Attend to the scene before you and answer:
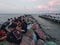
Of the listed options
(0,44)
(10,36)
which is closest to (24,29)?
(10,36)

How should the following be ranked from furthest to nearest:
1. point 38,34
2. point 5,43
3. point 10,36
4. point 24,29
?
point 24,29 → point 38,34 → point 10,36 → point 5,43

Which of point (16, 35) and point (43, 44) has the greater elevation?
Result: point (16, 35)

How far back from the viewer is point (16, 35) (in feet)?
31.4

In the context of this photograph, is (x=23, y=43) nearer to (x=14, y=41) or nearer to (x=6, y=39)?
(x=14, y=41)

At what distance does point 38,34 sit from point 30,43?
2.98 metres

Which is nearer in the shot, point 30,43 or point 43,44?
point 30,43

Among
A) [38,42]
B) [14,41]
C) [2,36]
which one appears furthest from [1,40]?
[38,42]

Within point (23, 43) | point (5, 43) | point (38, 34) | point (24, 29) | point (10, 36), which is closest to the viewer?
point (23, 43)

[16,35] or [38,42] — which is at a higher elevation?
[16,35]

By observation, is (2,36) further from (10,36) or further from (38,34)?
(38,34)

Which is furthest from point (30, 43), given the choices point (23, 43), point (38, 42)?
point (38, 42)

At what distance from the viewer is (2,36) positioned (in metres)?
9.69

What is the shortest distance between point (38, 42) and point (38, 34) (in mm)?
1759

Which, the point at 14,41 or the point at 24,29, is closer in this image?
the point at 14,41
